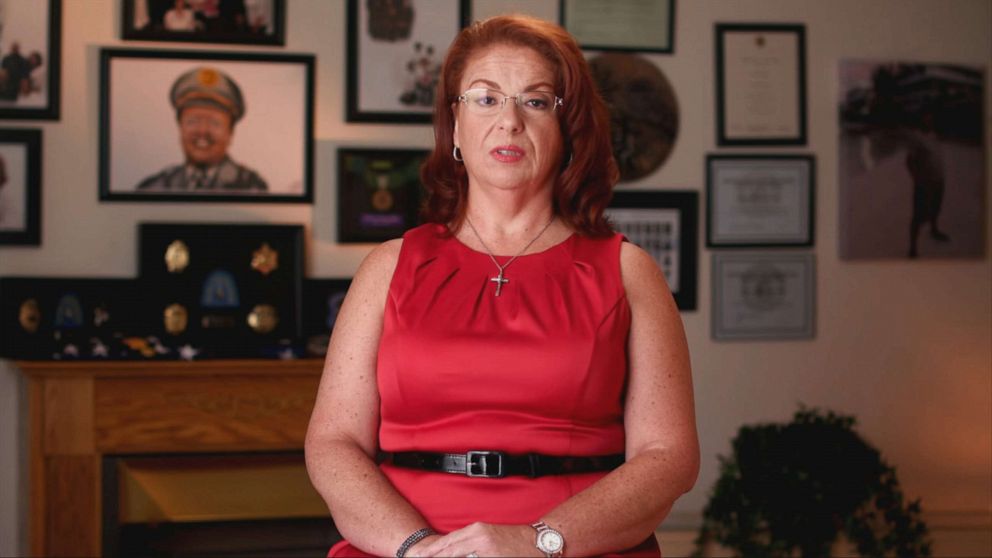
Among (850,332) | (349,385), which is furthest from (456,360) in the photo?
(850,332)

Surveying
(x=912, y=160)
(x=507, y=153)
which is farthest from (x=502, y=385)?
(x=912, y=160)

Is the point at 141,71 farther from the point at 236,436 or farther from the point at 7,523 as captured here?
the point at 7,523

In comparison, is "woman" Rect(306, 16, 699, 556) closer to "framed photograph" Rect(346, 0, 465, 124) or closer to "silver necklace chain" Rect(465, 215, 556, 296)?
"silver necklace chain" Rect(465, 215, 556, 296)

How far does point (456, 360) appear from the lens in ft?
6.18

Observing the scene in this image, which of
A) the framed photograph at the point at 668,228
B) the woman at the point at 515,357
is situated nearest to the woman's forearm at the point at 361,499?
the woman at the point at 515,357

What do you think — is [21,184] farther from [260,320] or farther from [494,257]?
[494,257]

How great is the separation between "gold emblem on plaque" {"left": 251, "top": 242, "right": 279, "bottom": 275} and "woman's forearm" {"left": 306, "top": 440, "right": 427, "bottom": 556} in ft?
8.15

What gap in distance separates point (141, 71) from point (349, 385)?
278 centimetres

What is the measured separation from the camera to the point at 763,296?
476cm

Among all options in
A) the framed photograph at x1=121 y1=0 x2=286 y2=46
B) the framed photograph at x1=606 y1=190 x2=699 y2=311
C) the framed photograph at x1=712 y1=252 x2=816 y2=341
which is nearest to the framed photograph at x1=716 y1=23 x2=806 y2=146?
the framed photograph at x1=606 y1=190 x2=699 y2=311

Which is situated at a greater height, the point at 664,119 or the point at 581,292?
the point at 664,119

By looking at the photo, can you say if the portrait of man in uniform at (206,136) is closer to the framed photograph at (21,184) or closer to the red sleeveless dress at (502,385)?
the framed photograph at (21,184)

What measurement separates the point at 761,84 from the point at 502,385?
323cm

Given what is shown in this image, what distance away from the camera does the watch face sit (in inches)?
68.5
